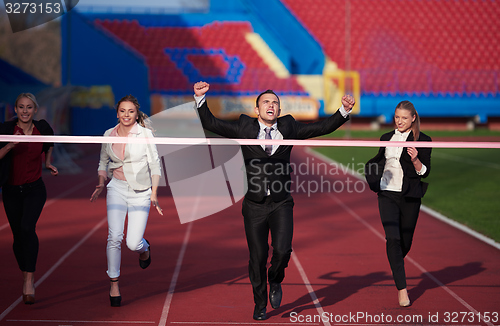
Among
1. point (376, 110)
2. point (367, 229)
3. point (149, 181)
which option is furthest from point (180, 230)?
point (376, 110)

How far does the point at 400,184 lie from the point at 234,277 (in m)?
2.19

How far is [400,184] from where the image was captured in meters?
5.66

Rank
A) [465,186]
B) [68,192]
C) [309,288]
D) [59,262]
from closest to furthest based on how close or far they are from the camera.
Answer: [309,288], [59,262], [68,192], [465,186]

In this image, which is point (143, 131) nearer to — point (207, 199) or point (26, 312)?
point (26, 312)

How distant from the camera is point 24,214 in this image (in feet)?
18.4

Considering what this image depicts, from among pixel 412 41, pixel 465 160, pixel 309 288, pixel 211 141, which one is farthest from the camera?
pixel 412 41

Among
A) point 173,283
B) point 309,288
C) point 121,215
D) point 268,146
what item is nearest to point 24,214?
point 121,215

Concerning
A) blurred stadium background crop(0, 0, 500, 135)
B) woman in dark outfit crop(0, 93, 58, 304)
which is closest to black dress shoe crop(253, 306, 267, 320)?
woman in dark outfit crop(0, 93, 58, 304)

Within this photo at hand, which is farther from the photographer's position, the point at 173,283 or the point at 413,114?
the point at 173,283

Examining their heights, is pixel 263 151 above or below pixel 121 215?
above

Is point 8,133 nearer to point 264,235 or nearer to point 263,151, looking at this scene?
point 263,151

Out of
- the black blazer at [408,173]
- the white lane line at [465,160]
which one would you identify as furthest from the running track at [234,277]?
the white lane line at [465,160]

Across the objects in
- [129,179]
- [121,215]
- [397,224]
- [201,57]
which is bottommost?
[397,224]

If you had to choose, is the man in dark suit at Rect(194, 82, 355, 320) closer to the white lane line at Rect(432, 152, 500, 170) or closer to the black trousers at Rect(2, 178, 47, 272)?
the black trousers at Rect(2, 178, 47, 272)
